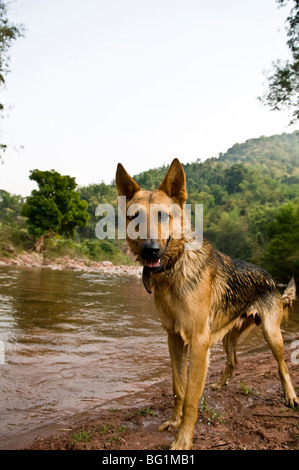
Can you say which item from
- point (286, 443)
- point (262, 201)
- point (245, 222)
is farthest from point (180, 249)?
point (262, 201)

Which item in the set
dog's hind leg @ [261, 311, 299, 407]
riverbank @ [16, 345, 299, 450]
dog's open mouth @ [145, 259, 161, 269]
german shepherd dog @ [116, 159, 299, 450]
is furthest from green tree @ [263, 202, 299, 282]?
dog's open mouth @ [145, 259, 161, 269]

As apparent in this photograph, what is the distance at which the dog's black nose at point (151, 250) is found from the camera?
111 inches

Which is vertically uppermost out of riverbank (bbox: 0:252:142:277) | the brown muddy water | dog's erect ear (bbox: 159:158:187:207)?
dog's erect ear (bbox: 159:158:187:207)

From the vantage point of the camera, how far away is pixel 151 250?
111 inches

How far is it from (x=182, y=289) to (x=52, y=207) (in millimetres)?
31484

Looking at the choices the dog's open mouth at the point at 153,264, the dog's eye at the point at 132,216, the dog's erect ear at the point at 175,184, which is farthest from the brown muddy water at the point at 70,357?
the dog's erect ear at the point at 175,184

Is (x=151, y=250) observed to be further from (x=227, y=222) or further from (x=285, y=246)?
(x=227, y=222)

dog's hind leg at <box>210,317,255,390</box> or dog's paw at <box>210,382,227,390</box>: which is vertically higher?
dog's hind leg at <box>210,317,255,390</box>

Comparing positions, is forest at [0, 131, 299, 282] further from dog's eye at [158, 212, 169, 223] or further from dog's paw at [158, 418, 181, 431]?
dog's paw at [158, 418, 181, 431]

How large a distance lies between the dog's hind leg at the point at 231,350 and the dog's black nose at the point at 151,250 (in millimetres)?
2249

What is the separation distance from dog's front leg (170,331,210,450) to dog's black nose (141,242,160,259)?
2.92ft

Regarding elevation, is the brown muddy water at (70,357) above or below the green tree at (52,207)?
below

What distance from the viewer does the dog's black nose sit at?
111 inches

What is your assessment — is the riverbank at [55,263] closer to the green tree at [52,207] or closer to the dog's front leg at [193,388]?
the green tree at [52,207]
